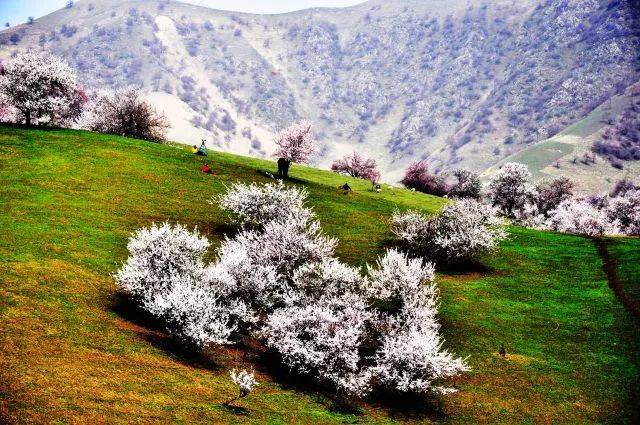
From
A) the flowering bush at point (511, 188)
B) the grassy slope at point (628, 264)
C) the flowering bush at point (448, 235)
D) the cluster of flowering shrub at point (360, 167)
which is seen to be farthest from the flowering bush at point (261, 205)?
the cluster of flowering shrub at point (360, 167)

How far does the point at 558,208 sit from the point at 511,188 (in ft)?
45.2

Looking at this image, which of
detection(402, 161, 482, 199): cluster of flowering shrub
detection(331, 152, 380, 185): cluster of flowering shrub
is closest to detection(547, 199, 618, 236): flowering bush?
detection(402, 161, 482, 199): cluster of flowering shrub

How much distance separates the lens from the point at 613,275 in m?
54.7

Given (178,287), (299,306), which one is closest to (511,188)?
(299,306)

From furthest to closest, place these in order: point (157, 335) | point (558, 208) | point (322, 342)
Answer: point (558, 208) < point (322, 342) < point (157, 335)

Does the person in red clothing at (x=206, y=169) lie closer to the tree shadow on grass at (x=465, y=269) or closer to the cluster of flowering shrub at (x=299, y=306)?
the cluster of flowering shrub at (x=299, y=306)

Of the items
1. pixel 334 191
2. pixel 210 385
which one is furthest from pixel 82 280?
pixel 334 191

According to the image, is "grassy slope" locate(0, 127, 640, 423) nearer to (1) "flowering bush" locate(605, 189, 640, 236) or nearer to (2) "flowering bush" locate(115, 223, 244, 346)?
(2) "flowering bush" locate(115, 223, 244, 346)

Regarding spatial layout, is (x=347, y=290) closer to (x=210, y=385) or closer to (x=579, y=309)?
(x=210, y=385)

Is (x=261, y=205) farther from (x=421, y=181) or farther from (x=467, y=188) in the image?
(x=467, y=188)

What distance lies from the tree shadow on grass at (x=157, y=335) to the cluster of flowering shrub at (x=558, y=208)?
90973 millimetres

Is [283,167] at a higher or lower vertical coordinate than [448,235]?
higher

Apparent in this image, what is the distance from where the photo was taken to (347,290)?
38.8 m

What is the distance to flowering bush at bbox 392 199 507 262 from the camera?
54.5 meters
